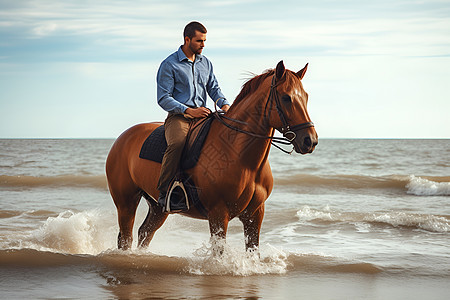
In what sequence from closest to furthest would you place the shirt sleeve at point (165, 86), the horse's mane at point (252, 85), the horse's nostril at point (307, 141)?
1. the horse's nostril at point (307, 141)
2. the horse's mane at point (252, 85)
3. the shirt sleeve at point (165, 86)

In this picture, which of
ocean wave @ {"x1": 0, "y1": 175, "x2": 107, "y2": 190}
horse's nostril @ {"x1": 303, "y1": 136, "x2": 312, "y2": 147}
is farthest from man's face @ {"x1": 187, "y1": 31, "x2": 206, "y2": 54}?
ocean wave @ {"x1": 0, "y1": 175, "x2": 107, "y2": 190}

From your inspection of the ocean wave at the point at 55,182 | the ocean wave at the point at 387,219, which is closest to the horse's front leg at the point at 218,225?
the ocean wave at the point at 387,219

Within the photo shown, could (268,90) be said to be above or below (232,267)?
above

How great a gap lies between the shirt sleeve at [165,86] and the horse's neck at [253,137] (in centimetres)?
65

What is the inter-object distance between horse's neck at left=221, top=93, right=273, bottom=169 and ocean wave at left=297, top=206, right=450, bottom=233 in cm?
555

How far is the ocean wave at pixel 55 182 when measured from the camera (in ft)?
59.1

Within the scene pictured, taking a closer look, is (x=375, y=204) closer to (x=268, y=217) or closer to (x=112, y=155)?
(x=268, y=217)

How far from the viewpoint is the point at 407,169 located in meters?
25.6

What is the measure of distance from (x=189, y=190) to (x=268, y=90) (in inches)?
44.2

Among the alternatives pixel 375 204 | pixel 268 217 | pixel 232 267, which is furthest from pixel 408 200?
pixel 232 267

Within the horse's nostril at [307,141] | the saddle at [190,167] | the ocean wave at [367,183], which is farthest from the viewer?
the ocean wave at [367,183]

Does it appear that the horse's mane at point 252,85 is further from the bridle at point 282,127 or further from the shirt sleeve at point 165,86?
the shirt sleeve at point 165,86

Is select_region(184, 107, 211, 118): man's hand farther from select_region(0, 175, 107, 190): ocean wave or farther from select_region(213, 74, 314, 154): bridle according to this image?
select_region(0, 175, 107, 190): ocean wave

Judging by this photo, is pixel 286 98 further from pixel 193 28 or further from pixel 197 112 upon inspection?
pixel 193 28
